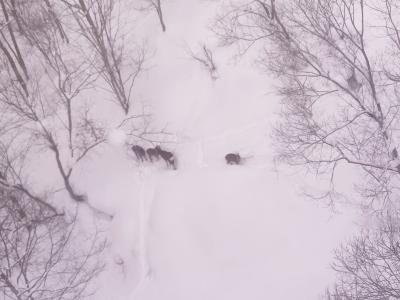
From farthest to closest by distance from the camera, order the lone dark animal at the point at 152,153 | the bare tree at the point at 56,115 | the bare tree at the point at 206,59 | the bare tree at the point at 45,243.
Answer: the bare tree at the point at 206,59, the lone dark animal at the point at 152,153, the bare tree at the point at 56,115, the bare tree at the point at 45,243

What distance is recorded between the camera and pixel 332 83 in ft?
53.2

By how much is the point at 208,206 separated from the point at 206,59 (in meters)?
6.18

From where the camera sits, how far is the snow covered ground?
567 inches

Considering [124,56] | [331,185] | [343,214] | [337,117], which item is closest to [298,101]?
[337,117]

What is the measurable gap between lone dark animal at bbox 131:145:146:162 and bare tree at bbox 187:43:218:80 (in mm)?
3989

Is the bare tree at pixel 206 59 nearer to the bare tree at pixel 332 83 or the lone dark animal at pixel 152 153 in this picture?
the bare tree at pixel 332 83

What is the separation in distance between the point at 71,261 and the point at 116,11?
11.5m

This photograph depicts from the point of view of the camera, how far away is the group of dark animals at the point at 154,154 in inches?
677

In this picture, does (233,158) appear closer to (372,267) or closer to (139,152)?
(139,152)

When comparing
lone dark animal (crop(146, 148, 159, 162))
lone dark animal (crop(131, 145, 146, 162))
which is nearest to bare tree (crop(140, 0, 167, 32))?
lone dark animal (crop(131, 145, 146, 162))

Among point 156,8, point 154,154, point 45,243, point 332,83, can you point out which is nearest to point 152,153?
point 154,154

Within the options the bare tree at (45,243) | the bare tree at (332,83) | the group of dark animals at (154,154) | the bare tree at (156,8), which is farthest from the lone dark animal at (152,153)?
the bare tree at (156,8)

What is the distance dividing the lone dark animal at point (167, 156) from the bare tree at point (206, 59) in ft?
11.8

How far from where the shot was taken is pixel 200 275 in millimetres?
15070
